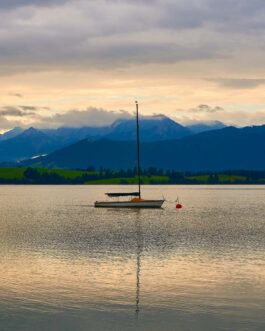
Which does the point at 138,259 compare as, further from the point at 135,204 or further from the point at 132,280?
the point at 135,204

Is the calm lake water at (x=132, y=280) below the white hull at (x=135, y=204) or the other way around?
below

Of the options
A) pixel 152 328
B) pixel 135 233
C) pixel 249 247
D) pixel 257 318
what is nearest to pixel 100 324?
pixel 152 328

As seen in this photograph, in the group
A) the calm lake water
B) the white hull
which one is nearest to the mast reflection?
the calm lake water

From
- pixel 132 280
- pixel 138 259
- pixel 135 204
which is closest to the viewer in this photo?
pixel 132 280

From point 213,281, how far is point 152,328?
17740 mm

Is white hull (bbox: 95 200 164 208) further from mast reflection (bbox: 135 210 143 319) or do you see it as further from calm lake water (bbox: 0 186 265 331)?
calm lake water (bbox: 0 186 265 331)

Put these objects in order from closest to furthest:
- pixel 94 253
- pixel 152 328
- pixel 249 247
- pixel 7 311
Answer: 1. pixel 152 328
2. pixel 7 311
3. pixel 94 253
4. pixel 249 247

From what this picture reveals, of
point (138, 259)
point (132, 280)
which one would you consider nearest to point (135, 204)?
point (138, 259)

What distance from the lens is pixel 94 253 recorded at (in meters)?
74.2

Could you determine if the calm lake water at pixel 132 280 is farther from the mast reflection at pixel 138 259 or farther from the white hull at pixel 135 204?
the white hull at pixel 135 204

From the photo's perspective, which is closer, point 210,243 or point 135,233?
point 210,243

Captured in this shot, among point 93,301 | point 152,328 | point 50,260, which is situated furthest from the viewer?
point 50,260

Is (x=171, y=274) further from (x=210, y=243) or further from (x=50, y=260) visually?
(x=210, y=243)

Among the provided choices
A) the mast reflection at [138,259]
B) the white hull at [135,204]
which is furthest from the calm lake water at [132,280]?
the white hull at [135,204]
